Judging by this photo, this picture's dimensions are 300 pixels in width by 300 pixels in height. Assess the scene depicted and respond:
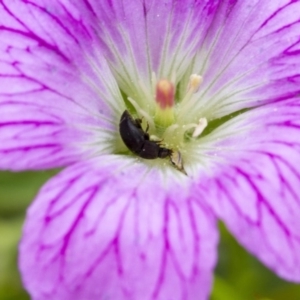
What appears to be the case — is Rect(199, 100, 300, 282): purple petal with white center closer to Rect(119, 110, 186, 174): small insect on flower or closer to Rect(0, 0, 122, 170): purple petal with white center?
Rect(119, 110, 186, 174): small insect on flower

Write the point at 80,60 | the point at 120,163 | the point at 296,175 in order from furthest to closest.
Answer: the point at 80,60
the point at 120,163
the point at 296,175

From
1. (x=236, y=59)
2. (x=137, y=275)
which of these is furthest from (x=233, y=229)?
(x=236, y=59)

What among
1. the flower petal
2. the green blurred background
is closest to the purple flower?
the flower petal

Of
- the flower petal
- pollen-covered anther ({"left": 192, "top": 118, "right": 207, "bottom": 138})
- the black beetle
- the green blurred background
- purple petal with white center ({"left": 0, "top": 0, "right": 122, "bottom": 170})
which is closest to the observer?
the flower petal

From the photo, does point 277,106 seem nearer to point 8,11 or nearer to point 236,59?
point 236,59

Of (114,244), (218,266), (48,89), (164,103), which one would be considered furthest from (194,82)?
(218,266)
